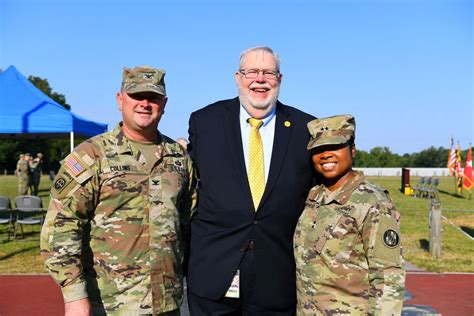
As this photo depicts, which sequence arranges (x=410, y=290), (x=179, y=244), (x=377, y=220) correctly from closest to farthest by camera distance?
(x=377, y=220)
(x=179, y=244)
(x=410, y=290)

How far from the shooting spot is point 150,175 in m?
3.14

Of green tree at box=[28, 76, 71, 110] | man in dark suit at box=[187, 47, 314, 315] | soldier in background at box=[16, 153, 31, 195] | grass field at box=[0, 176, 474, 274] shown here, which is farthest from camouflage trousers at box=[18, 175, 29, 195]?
green tree at box=[28, 76, 71, 110]

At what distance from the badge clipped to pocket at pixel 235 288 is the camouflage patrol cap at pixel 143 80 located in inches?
48.1

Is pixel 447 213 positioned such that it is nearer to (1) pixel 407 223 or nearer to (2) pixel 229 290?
(1) pixel 407 223

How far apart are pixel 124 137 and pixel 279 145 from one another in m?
0.98

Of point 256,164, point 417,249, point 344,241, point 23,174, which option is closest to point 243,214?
point 256,164

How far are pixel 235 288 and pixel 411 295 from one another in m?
4.43

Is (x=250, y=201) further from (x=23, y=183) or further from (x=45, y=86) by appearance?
(x=45, y=86)

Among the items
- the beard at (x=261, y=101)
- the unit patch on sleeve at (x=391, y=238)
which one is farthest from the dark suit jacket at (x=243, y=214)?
the unit patch on sleeve at (x=391, y=238)

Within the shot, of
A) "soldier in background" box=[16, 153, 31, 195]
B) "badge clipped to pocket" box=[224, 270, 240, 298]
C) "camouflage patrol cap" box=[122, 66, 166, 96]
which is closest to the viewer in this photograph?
"camouflage patrol cap" box=[122, 66, 166, 96]

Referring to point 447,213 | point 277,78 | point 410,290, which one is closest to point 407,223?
point 447,213

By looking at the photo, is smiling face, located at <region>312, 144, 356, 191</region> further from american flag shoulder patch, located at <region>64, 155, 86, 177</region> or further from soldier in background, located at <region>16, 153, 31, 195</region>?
soldier in background, located at <region>16, 153, 31, 195</region>

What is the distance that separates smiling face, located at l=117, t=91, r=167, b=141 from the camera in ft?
10.4

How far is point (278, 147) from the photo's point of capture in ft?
11.2
